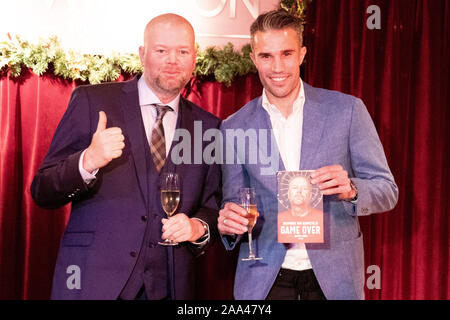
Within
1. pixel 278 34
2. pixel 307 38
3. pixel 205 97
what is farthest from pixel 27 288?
pixel 307 38

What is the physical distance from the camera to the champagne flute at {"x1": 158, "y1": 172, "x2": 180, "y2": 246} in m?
2.35

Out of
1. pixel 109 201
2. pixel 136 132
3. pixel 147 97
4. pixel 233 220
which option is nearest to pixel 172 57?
pixel 147 97

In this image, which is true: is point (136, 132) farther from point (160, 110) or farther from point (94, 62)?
point (94, 62)

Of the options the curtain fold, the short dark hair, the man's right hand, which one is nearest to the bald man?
the man's right hand

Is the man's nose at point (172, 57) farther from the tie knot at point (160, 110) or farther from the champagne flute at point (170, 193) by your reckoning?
the champagne flute at point (170, 193)

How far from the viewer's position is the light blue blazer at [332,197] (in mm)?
2350

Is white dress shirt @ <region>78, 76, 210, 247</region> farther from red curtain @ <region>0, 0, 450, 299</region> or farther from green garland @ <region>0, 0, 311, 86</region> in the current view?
red curtain @ <region>0, 0, 450, 299</region>

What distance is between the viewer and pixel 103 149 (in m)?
2.24

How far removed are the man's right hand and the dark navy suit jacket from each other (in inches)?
6.8

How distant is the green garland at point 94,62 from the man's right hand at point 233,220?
1.26 m

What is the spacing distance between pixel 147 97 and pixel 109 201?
60 cm

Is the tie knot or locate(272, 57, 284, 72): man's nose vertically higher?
locate(272, 57, 284, 72): man's nose
